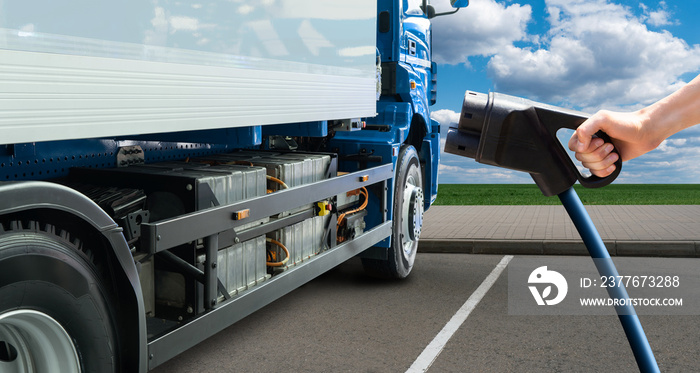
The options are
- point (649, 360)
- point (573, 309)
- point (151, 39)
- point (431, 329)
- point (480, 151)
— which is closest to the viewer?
point (649, 360)

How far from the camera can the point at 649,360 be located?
1.11 m

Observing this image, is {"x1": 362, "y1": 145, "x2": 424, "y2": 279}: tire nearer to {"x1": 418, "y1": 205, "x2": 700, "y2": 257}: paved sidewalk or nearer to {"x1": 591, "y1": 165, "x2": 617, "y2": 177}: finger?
{"x1": 418, "y1": 205, "x2": 700, "y2": 257}: paved sidewalk

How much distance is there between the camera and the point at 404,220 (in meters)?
6.95

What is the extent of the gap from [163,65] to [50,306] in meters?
1.12

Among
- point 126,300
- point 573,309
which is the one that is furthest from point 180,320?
point 573,309

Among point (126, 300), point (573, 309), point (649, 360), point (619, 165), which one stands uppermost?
point (619, 165)

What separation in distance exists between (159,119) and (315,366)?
2.15 m

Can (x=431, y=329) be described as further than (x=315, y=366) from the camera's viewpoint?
Yes

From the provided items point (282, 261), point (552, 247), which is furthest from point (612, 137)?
point (552, 247)

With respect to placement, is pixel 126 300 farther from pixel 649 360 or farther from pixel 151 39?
pixel 649 360

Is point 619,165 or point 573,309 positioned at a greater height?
point 619,165

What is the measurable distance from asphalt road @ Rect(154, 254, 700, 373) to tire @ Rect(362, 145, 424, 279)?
0.27 metres

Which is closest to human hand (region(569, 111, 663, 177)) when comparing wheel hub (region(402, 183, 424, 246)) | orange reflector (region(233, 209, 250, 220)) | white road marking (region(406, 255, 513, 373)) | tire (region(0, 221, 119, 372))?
tire (region(0, 221, 119, 372))

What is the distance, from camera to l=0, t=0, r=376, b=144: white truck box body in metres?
2.30
